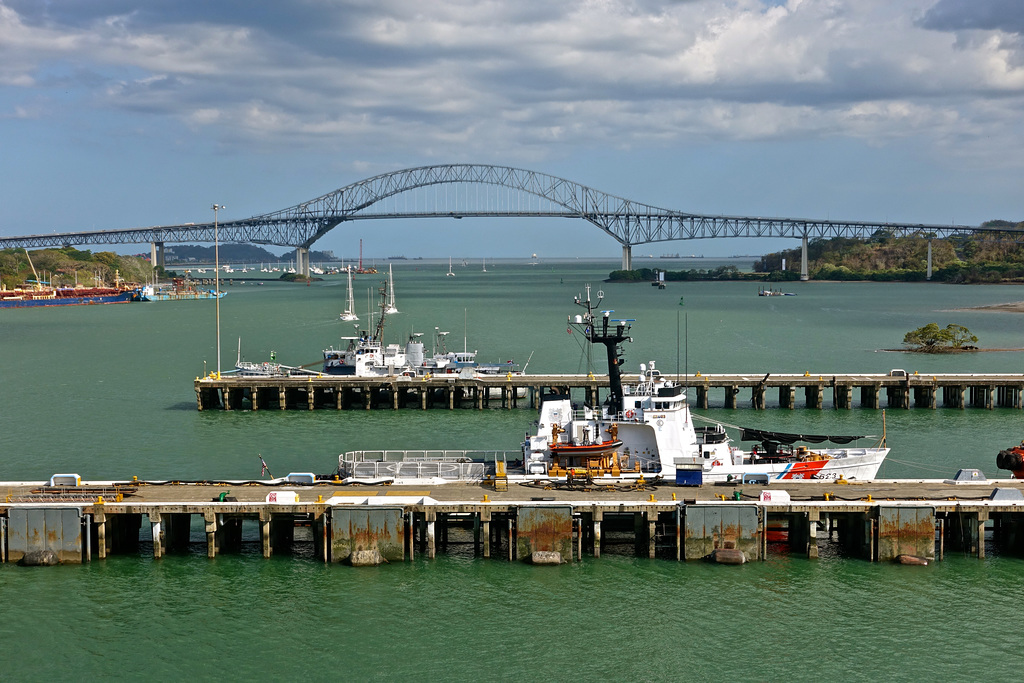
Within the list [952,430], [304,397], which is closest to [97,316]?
[304,397]

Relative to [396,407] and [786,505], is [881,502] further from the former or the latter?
[396,407]

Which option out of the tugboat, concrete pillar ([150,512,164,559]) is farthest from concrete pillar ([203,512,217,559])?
the tugboat

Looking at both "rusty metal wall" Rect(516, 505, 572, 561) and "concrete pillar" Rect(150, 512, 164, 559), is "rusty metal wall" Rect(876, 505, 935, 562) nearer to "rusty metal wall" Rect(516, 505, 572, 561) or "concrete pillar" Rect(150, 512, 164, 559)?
"rusty metal wall" Rect(516, 505, 572, 561)

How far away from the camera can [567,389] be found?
200ft

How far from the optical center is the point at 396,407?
61.3 m

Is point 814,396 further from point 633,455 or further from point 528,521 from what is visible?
point 528,521

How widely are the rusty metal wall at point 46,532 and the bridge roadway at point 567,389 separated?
29.6 meters

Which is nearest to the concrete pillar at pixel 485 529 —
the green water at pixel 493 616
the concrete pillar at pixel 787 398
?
the green water at pixel 493 616

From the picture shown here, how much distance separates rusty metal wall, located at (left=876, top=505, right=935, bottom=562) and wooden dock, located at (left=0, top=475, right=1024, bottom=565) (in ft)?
0.10

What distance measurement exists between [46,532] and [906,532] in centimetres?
2560

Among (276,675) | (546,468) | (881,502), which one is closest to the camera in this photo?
(276,675)

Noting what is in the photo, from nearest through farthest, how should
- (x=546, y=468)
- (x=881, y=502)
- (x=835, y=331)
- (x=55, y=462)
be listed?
(x=881, y=502) < (x=546, y=468) < (x=55, y=462) < (x=835, y=331)

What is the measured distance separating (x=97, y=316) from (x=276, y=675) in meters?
144

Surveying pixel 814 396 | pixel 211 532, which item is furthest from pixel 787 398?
pixel 211 532
